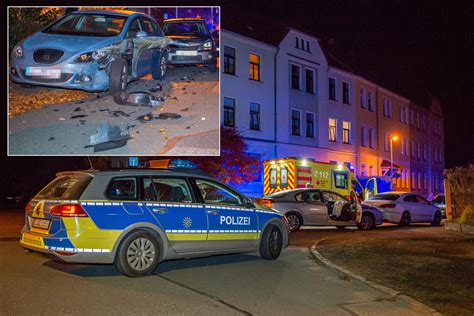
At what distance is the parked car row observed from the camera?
13.2 meters

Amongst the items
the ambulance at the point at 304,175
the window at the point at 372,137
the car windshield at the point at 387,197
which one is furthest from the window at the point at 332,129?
the car windshield at the point at 387,197

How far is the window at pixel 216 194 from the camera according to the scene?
894 cm

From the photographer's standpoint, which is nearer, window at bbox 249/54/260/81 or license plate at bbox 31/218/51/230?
license plate at bbox 31/218/51/230

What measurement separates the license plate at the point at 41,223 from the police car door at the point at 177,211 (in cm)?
143

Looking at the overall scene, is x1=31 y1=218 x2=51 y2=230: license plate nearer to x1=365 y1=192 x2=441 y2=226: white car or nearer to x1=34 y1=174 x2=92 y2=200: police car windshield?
x1=34 y1=174 x2=92 y2=200: police car windshield

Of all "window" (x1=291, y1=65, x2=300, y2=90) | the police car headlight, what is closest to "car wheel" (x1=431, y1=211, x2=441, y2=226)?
"window" (x1=291, y1=65, x2=300, y2=90)

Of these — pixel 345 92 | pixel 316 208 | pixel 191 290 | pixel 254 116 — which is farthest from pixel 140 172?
pixel 345 92

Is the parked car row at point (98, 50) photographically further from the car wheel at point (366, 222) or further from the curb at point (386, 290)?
the car wheel at point (366, 222)

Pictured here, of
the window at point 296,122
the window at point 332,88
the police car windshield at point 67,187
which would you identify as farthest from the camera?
the window at point 332,88

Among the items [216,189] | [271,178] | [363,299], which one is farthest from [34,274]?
[271,178]

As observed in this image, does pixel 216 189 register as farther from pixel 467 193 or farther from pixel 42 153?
pixel 467 193

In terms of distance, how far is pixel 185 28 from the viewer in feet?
48.7

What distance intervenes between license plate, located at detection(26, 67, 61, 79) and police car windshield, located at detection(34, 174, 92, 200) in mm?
5624

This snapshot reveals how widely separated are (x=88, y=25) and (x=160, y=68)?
225 cm
